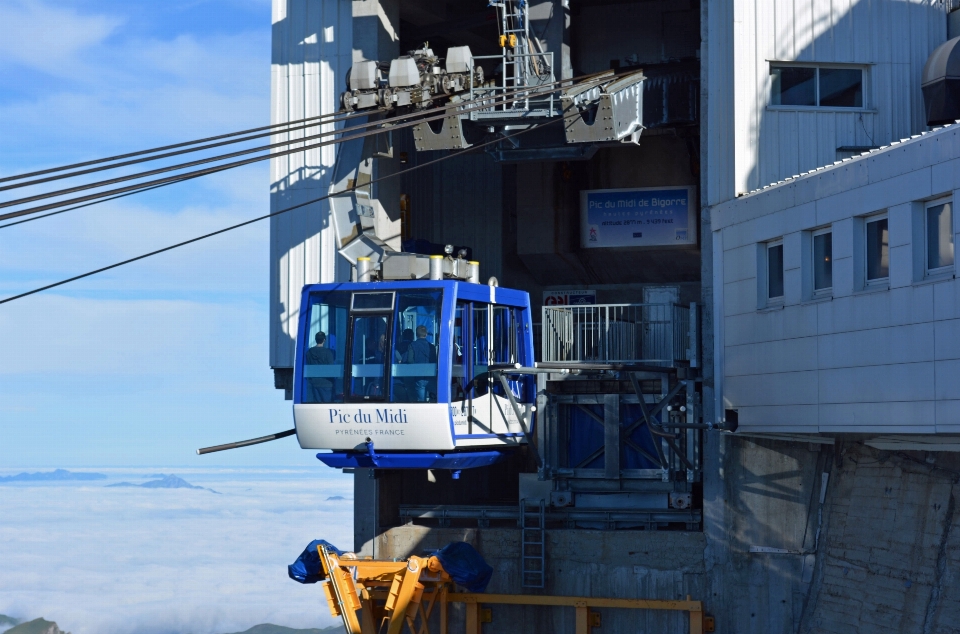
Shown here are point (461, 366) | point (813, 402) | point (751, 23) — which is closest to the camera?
point (813, 402)

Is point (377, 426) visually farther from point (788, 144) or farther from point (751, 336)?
point (788, 144)

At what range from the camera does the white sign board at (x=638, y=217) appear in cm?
2831

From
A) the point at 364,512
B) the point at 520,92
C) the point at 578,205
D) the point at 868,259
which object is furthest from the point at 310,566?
the point at 578,205

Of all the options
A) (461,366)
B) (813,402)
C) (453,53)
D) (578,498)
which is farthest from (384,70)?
(813,402)

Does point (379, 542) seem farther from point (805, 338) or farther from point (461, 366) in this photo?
point (805, 338)

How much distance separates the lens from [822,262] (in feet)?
59.4

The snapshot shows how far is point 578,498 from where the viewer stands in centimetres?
2211

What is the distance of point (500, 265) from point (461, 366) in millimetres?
10251

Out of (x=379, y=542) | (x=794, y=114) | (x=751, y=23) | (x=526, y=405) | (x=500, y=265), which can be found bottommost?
(x=379, y=542)

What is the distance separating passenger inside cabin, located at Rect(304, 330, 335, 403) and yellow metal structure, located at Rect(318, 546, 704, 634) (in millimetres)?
2729

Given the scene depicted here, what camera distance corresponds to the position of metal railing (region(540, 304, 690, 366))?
2177 centimetres

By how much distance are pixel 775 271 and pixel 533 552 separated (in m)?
6.16

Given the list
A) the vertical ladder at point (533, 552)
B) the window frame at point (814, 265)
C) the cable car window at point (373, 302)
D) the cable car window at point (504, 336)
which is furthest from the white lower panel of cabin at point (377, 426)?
the window frame at point (814, 265)

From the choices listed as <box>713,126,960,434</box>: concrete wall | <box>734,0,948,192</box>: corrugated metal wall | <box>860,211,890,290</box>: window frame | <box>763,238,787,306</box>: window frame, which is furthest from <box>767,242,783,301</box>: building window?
<box>860,211,890,290</box>: window frame
